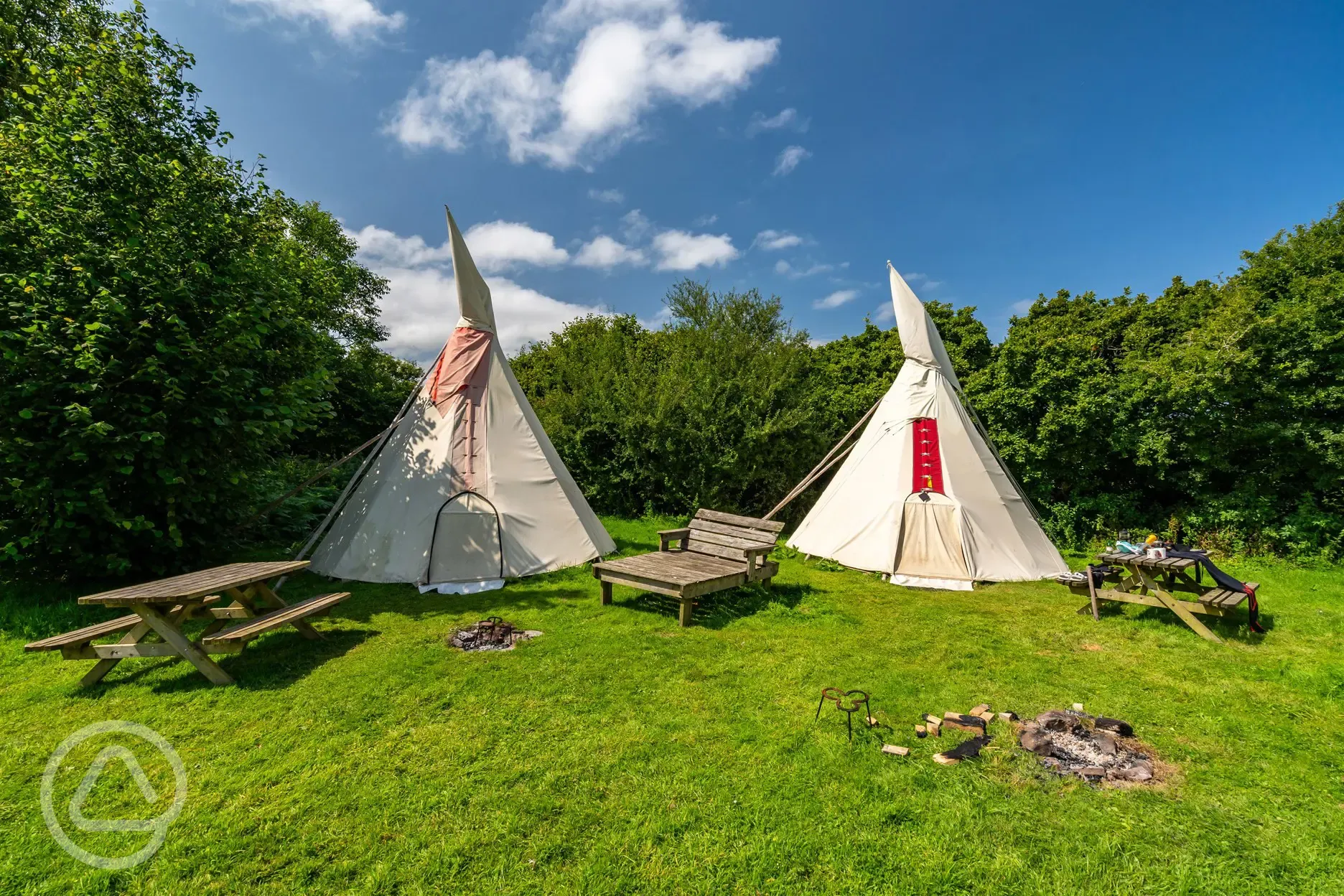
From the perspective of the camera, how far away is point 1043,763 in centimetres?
353

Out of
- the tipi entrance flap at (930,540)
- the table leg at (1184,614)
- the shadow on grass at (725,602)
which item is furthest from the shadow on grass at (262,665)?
the table leg at (1184,614)

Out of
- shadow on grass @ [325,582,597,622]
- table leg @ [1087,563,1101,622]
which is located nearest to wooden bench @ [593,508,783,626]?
shadow on grass @ [325,582,597,622]

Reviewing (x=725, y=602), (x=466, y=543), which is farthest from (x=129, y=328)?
(x=725, y=602)

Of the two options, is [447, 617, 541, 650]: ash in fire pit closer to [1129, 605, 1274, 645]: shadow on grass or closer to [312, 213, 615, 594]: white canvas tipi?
[312, 213, 615, 594]: white canvas tipi

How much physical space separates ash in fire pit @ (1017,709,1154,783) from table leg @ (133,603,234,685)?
5832 mm

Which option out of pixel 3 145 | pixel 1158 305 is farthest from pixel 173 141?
pixel 1158 305

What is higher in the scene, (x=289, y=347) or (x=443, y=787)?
(x=289, y=347)

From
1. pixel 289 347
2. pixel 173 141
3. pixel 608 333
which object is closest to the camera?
pixel 173 141

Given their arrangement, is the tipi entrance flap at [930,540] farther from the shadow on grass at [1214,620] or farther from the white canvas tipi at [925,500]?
the shadow on grass at [1214,620]

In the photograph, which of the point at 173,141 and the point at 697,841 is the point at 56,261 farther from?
the point at 697,841

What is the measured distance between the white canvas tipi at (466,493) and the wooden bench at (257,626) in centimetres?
204

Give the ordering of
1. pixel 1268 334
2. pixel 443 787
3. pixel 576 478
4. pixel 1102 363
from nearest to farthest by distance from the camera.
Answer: pixel 443 787
pixel 1268 334
pixel 1102 363
pixel 576 478

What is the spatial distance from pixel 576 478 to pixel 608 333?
15.8 ft

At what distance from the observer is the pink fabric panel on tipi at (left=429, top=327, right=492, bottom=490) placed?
8.14 metres
